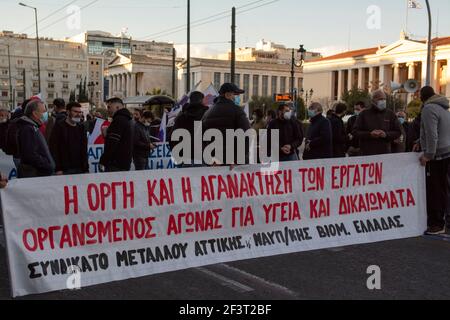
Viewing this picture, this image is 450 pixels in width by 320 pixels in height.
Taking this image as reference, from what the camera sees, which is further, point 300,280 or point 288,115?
point 288,115

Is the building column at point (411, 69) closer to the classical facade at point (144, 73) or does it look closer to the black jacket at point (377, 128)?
the classical facade at point (144, 73)

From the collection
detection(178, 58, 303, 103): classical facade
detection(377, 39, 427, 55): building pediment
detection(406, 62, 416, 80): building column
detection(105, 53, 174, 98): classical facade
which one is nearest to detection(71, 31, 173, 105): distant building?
detection(105, 53, 174, 98): classical facade

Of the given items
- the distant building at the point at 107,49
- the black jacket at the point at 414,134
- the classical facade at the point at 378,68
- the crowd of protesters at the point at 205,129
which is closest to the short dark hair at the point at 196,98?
the crowd of protesters at the point at 205,129

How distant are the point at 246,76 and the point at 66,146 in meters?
122

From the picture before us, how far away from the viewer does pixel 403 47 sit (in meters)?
97.6

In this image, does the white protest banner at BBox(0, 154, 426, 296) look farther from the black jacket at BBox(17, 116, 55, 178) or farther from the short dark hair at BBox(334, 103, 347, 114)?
the short dark hair at BBox(334, 103, 347, 114)

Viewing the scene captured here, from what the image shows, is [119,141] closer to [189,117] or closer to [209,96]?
[189,117]

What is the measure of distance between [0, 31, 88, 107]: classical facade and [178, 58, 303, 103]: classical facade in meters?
28.6

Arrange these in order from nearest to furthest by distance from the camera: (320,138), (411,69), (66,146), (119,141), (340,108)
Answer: (119,141)
(66,146)
(320,138)
(340,108)
(411,69)

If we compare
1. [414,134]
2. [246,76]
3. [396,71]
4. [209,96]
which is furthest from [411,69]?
[414,134]

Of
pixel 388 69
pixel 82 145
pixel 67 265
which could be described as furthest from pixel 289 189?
pixel 388 69
